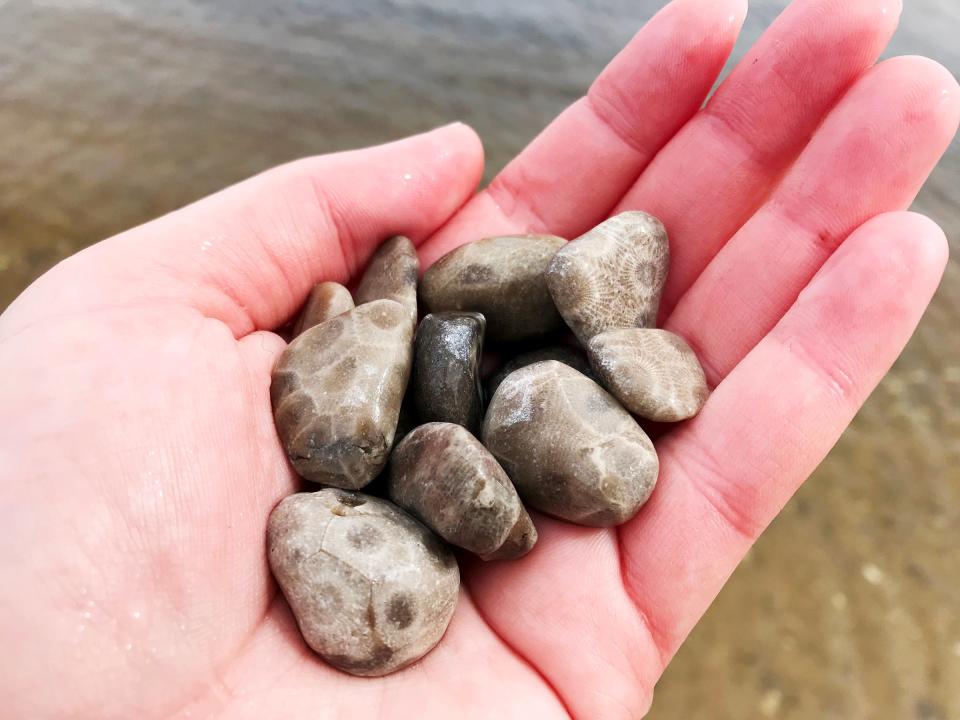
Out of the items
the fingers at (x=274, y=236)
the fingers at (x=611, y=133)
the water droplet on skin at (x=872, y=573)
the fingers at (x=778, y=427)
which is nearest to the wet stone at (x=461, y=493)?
the fingers at (x=778, y=427)

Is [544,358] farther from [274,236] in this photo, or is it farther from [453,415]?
[274,236]

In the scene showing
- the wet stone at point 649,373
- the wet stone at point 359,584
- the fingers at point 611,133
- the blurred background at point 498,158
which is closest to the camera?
the wet stone at point 359,584

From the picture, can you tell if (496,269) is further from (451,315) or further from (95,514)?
(95,514)

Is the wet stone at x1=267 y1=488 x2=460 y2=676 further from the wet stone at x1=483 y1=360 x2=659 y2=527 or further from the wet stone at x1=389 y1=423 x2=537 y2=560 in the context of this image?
the wet stone at x1=483 y1=360 x2=659 y2=527

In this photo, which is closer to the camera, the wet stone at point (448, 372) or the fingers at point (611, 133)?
→ the wet stone at point (448, 372)

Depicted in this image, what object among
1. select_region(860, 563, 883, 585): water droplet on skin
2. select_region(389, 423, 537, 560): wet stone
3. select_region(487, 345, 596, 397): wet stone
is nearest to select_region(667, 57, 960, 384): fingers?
select_region(487, 345, 596, 397): wet stone

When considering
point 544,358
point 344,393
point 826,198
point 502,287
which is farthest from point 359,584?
→ point 826,198

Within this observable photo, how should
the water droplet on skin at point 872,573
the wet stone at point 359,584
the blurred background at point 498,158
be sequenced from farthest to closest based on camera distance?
1. the water droplet on skin at point 872,573
2. the blurred background at point 498,158
3. the wet stone at point 359,584

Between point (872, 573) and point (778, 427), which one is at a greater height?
point (778, 427)

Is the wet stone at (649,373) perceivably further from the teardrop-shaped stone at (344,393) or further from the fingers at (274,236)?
the fingers at (274,236)
